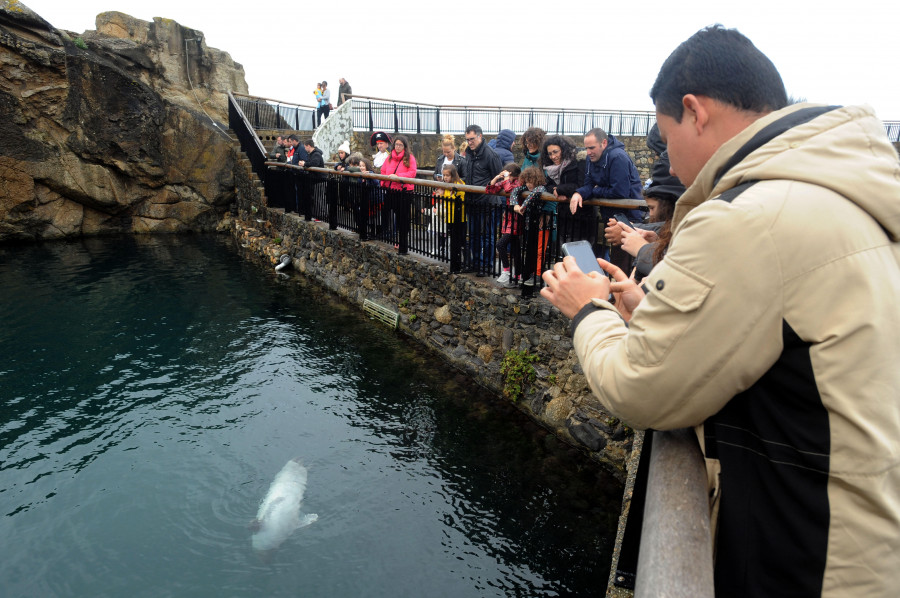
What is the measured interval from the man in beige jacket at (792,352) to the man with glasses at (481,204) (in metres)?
5.68

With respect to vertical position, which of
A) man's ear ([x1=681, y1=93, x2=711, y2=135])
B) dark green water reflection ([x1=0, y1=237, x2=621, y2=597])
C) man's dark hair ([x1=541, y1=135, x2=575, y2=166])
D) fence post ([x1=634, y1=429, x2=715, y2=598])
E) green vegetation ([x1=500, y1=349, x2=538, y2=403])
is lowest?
dark green water reflection ([x1=0, y1=237, x2=621, y2=597])

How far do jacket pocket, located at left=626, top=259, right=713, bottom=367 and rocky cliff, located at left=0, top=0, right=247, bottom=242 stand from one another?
55.4 ft

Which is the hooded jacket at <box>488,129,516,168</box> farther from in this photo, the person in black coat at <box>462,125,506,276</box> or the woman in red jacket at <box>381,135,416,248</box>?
the woman in red jacket at <box>381,135,416,248</box>

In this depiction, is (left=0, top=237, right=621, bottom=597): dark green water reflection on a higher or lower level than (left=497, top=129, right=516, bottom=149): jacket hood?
lower

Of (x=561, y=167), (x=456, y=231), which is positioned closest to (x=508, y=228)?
(x=456, y=231)

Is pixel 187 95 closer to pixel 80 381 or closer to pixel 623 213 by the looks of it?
pixel 80 381

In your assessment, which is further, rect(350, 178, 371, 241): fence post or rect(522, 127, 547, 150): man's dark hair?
rect(350, 178, 371, 241): fence post

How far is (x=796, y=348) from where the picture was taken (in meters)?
0.91

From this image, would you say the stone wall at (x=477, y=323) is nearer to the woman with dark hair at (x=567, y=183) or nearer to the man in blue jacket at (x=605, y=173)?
the woman with dark hair at (x=567, y=183)

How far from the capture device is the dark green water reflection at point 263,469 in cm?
397

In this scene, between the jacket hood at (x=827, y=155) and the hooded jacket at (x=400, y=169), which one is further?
the hooded jacket at (x=400, y=169)

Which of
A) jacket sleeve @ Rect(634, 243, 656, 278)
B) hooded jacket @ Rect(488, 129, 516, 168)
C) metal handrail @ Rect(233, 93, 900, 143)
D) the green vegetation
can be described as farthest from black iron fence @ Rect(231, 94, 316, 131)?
jacket sleeve @ Rect(634, 243, 656, 278)

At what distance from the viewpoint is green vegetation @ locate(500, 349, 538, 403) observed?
605 cm

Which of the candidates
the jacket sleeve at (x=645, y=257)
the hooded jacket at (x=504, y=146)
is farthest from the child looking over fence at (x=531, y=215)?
the jacket sleeve at (x=645, y=257)
